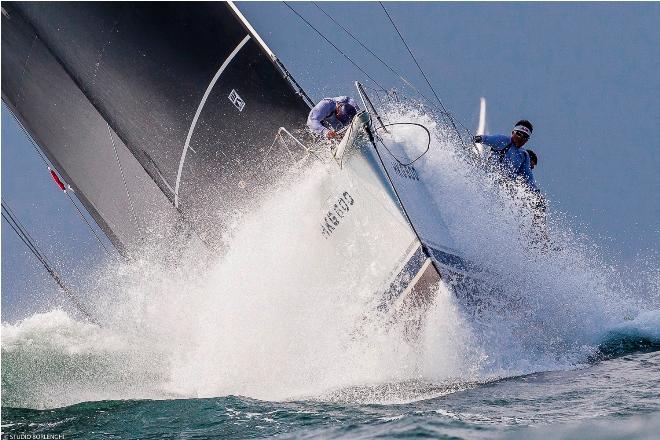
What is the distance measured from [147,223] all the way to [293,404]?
12.2ft

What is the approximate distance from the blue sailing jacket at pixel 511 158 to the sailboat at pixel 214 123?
838mm

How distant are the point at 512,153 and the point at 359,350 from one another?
2455mm

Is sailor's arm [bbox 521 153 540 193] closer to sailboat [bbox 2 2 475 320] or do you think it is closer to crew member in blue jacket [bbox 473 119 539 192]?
crew member in blue jacket [bbox 473 119 539 192]

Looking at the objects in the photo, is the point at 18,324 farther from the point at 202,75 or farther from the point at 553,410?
the point at 553,410

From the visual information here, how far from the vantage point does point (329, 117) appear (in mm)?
5344

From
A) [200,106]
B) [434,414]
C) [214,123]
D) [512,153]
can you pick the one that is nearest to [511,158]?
[512,153]

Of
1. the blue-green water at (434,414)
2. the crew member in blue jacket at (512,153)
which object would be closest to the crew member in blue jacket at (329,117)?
the crew member in blue jacket at (512,153)

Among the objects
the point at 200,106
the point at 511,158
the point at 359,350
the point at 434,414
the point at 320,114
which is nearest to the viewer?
the point at 434,414

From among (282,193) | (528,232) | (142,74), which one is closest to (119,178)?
(142,74)

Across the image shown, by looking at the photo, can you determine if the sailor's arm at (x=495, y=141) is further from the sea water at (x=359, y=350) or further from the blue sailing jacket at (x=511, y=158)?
the sea water at (x=359, y=350)

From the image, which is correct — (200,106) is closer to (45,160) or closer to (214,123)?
(214,123)

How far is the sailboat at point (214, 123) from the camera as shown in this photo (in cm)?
505

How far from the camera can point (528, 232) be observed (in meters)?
6.12

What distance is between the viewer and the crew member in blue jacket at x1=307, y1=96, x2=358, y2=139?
17.3ft
